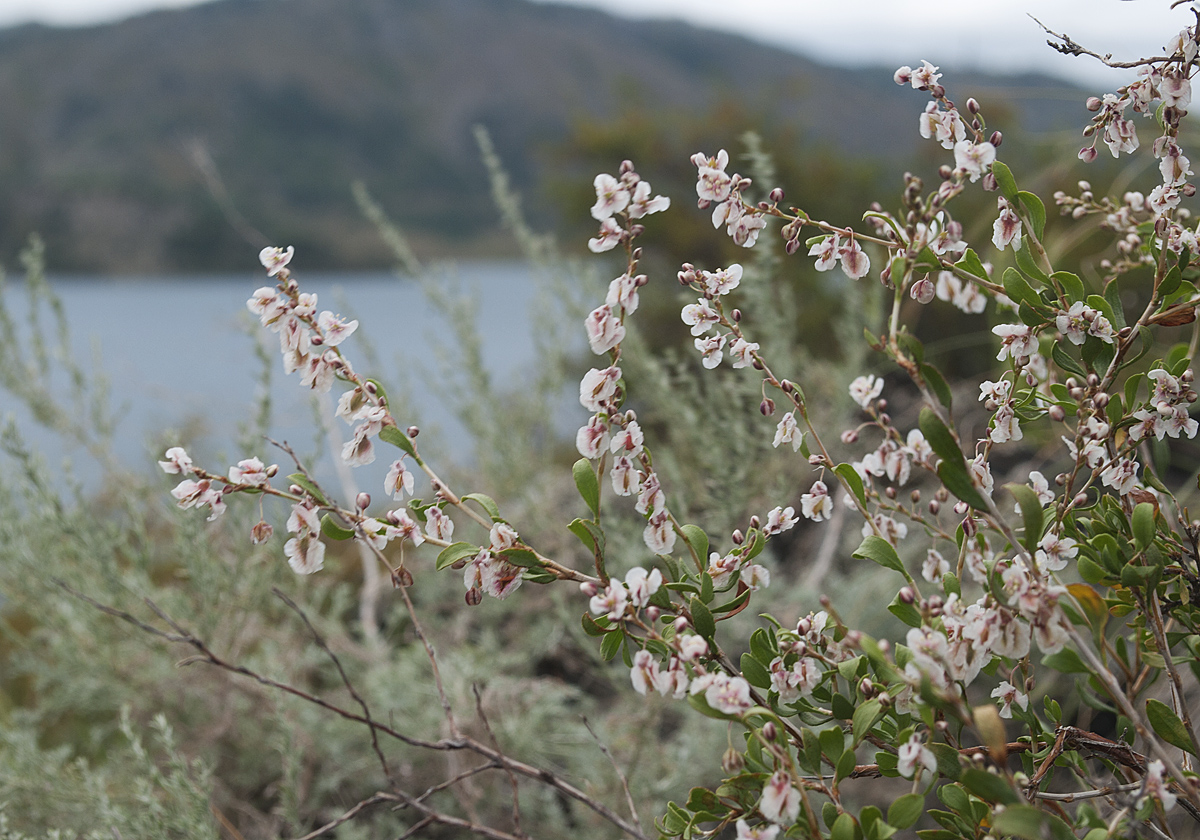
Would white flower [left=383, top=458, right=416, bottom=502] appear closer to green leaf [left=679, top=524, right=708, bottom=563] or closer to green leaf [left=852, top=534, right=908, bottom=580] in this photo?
green leaf [left=679, top=524, right=708, bottom=563]

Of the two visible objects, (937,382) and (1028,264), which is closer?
(937,382)

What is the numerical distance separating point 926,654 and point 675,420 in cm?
108

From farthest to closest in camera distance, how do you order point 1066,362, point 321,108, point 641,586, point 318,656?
point 321,108 < point 318,656 < point 1066,362 < point 641,586

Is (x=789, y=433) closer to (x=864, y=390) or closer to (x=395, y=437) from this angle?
(x=864, y=390)

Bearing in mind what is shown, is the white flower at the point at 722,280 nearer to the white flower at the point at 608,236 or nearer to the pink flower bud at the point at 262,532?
the white flower at the point at 608,236

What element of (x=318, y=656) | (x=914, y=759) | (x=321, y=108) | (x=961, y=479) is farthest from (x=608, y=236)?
(x=321, y=108)

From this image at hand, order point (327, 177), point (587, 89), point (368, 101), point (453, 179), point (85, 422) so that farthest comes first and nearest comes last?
point (587, 89) < point (368, 101) < point (453, 179) < point (327, 177) < point (85, 422)

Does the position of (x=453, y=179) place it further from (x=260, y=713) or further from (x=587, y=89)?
(x=260, y=713)

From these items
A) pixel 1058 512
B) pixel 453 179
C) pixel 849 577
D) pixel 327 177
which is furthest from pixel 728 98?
pixel 453 179

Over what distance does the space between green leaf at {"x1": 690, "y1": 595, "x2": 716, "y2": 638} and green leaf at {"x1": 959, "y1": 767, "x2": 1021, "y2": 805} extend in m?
0.19

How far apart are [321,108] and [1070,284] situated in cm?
4150

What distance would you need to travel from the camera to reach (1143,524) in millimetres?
507

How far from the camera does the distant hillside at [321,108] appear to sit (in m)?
20.2

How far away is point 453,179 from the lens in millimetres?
33594
